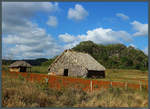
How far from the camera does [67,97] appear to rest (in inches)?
243

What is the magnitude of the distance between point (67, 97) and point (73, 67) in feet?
54.3

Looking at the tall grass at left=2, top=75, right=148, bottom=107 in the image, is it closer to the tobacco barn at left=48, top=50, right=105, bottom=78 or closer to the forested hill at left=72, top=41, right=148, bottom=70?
the tobacco barn at left=48, top=50, right=105, bottom=78

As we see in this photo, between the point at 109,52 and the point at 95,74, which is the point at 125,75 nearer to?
the point at 95,74

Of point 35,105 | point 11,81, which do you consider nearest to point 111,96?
point 35,105

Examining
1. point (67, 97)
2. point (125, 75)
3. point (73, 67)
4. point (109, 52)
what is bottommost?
point (67, 97)

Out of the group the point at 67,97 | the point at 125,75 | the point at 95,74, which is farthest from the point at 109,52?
the point at 67,97

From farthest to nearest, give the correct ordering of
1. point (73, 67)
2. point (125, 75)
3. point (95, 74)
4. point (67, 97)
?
point (95, 74)
point (73, 67)
point (125, 75)
point (67, 97)

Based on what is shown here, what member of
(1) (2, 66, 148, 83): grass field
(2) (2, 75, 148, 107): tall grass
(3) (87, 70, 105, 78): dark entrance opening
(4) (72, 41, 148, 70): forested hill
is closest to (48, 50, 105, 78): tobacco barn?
(3) (87, 70, 105, 78): dark entrance opening

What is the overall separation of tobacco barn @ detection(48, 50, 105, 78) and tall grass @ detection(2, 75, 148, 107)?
15071 mm

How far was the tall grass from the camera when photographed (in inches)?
223

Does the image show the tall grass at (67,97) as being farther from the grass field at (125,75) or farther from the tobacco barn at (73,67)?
the tobacco barn at (73,67)

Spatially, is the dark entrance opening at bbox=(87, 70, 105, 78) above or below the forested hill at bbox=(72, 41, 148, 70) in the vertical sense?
below

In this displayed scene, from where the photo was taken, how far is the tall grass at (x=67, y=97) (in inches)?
223

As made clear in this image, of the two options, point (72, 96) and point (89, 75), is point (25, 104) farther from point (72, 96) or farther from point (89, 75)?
point (89, 75)
